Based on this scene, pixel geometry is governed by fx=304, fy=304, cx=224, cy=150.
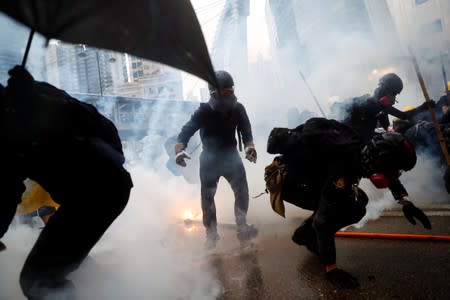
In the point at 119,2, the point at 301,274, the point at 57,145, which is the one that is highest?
the point at 119,2

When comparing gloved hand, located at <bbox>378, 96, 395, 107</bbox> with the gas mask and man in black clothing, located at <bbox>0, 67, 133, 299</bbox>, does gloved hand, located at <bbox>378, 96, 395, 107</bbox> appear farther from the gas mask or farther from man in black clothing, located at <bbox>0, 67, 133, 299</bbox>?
man in black clothing, located at <bbox>0, 67, 133, 299</bbox>

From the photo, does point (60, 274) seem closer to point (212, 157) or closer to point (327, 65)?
point (212, 157)

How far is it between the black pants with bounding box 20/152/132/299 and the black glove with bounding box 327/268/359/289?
5.53ft

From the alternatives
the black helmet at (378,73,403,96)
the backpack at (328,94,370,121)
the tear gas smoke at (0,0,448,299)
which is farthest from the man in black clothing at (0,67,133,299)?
the black helmet at (378,73,403,96)

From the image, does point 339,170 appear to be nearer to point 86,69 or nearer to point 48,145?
point 48,145

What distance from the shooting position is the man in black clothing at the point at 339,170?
225 cm

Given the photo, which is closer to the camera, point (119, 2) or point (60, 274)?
point (119, 2)

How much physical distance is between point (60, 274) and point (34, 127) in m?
0.85

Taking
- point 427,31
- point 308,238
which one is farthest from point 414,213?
point 427,31

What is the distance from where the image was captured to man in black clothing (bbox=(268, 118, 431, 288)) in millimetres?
2248

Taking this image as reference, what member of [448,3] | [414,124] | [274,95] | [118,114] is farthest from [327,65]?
[118,114]

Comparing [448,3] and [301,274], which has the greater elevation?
[448,3]

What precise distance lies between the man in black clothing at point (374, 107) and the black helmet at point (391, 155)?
6.53 feet

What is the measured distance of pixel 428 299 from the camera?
1.90 meters
